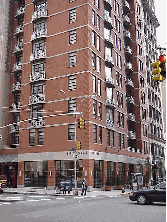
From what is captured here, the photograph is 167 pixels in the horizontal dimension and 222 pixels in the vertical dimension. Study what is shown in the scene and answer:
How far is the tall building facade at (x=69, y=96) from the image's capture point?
132 feet

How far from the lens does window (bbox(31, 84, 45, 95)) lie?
4453cm

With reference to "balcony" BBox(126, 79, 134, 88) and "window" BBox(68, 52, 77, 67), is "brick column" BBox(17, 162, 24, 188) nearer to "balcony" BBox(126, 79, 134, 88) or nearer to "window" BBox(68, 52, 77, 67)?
"window" BBox(68, 52, 77, 67)

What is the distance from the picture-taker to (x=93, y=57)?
140 ft

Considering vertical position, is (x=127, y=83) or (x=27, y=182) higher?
(x=127, y=83)

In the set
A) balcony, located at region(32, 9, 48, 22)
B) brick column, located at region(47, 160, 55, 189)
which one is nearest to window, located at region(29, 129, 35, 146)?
brick column, located at region(47, 160, 55, 189)

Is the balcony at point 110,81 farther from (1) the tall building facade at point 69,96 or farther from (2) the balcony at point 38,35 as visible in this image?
(2) the balcony at point 38,35

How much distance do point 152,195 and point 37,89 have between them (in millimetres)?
29789

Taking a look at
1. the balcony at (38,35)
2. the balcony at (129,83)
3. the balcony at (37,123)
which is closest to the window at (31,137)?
the balcony at (37,123)

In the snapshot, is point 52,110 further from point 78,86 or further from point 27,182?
point 27,182

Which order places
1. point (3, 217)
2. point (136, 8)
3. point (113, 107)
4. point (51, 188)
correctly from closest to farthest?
point (3, 217), point (51, 188), point (113, 107), point (136, 8)

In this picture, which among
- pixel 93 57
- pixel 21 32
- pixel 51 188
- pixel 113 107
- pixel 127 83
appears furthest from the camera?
pixel 127 83

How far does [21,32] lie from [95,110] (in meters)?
20.5

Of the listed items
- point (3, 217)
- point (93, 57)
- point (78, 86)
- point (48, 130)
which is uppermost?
point (93, 57)

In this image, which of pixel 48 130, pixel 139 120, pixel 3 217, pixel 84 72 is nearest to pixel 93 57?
pixel 84 72
